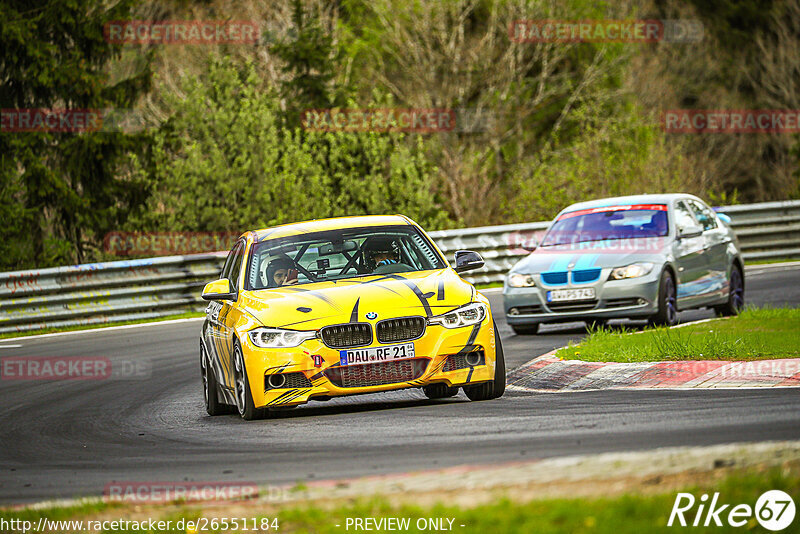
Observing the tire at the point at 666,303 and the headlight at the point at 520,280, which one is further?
the headlight at the point at 520,280

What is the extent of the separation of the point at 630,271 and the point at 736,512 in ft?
34.1

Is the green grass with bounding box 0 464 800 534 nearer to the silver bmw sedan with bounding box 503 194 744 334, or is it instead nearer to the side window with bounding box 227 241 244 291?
the side window with bounding box 227 241 244 291

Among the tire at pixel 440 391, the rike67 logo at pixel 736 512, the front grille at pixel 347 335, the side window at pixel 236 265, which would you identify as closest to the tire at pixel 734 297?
the tire at pixel 440 391

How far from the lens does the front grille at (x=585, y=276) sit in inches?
624

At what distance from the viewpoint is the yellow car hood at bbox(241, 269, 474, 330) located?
10.2m

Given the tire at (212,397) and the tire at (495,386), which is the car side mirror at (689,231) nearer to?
the tire at (495,386)

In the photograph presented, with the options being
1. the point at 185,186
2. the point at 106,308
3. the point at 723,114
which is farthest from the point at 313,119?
the point at 723,114

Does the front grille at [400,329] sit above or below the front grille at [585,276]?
above

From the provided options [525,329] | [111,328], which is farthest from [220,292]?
[111,328]

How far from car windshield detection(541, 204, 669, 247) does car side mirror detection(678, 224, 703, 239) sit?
219mm

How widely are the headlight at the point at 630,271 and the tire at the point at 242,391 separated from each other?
6.31 metres

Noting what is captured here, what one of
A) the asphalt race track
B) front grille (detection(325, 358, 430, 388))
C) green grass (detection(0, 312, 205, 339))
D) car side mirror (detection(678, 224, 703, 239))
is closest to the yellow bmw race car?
front grille (detection(325, 358, 430, 388))

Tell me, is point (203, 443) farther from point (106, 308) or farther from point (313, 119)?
point (313, 119)

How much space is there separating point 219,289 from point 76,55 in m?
20.0
